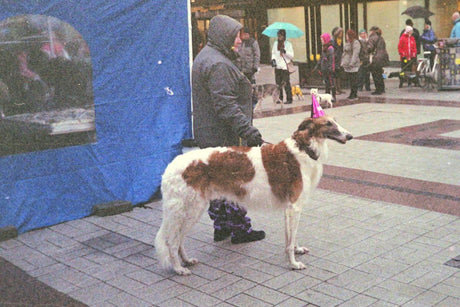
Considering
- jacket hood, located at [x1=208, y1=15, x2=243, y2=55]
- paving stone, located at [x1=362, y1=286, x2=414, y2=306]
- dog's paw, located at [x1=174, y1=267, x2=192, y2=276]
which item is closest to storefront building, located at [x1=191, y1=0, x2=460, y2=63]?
jacket hood, located at [x1=208, y1=15, x2=243, y2=55]

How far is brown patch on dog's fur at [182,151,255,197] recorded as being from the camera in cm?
539

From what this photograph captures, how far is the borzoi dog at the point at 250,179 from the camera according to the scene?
5.37 meters

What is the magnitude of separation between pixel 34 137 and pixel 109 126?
924 millimetres

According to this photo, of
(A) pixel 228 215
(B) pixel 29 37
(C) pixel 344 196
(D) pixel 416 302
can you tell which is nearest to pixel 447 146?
(C) pixel 344 196

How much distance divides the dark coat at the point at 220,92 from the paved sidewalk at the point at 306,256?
3.10 ft

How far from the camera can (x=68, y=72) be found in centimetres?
703

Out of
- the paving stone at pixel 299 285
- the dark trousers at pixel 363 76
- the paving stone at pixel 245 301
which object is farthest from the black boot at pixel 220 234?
the dark trousers at pixel 363 76

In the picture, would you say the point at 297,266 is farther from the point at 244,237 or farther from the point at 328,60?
the point at 328,60

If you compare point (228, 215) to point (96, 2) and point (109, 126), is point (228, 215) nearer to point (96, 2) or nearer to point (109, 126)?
point (109, 126)

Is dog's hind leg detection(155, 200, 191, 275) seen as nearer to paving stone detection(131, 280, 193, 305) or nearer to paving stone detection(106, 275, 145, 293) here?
paving stone detection(131, 280, 193, 305)

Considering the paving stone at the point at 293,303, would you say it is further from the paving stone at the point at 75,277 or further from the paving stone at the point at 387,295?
the paving stone at the point at 75,277

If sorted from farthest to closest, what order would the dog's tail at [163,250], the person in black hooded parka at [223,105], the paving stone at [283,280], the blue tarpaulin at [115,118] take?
the blue tarpaulin at [115,118] → the person in black hooded parka at [223,105] → the dog's tail at [163,250] → the paving stone at [283,280]

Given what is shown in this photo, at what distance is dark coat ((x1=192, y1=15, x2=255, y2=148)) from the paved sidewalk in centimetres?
94

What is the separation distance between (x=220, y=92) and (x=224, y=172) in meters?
0.87
